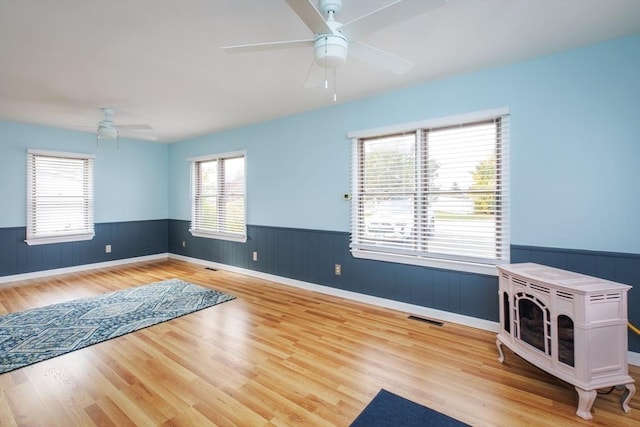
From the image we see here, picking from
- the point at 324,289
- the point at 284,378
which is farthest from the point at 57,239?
the point at 284,378

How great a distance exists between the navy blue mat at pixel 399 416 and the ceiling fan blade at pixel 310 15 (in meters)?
2.25

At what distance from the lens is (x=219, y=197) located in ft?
18.4

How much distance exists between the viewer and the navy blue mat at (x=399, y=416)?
5.66 feet

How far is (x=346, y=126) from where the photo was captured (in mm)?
3895

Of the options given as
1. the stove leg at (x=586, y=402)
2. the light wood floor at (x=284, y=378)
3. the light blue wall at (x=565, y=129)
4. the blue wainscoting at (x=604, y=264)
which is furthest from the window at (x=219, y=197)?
the stove leg at (x=586, y=402)

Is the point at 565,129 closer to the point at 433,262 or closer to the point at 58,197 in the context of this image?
the point at 433,262

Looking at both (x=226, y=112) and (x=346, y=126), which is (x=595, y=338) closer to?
(x=346, y=126)

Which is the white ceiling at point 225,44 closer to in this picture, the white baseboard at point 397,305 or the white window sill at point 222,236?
the white window sill at point 222,236

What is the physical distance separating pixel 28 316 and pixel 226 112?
3370mm

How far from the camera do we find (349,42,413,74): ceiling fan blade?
1.91 m

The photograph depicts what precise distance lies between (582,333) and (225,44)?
3.19 meters

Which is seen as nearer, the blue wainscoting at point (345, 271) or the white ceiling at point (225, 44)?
the white ceiling at point (225, 44)

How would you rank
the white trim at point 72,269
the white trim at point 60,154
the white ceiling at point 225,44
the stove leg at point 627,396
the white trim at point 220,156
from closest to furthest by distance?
the stove leg at point 627,396 < the white ceiling at point 225,44 < the white trim at point 72,269 < the white trim at point 60,154 < the white trim at point 220,156

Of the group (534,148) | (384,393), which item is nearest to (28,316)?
(384,393)
